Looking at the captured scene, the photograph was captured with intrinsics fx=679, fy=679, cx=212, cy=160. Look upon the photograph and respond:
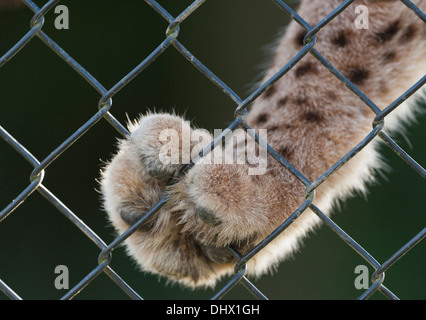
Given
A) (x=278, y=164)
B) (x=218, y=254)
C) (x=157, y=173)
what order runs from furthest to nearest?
(x=278, y=164), (x=218, y=254), (x=157, y=173)

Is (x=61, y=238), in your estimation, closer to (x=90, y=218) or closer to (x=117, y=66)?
(x=90, y=218)

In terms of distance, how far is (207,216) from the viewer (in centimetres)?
145

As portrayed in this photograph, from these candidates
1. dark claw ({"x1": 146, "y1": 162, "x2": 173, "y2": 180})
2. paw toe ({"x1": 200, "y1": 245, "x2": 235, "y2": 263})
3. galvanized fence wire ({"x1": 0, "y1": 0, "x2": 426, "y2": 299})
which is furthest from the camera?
paw toe ({"x1": 200, "y1": 245, "x2": 235, "y2": 263})

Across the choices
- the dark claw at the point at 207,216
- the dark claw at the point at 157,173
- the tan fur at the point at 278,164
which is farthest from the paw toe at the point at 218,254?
Answer: the dark claw at the point at 157,173

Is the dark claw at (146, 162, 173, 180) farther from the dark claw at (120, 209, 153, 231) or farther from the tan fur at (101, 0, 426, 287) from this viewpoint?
the dark claw at (120, 209, 153, 231)

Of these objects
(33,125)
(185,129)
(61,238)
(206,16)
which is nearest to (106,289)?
(61,238)

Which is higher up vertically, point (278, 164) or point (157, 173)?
point (278, 164)

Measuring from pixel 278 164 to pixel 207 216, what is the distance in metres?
0.35

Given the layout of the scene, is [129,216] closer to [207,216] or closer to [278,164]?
[207,216]

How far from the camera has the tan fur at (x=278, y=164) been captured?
4.79ft

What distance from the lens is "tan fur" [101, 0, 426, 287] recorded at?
1.46m

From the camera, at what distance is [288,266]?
159 inches

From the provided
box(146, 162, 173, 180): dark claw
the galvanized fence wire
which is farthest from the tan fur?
the galvanized fence wire

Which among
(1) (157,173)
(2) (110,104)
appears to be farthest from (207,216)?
(2) (110,104)
